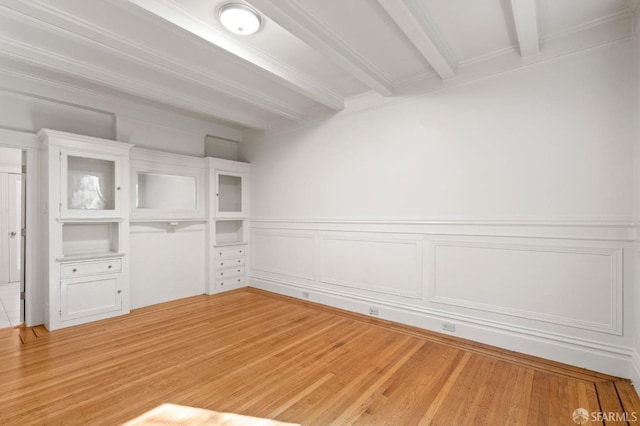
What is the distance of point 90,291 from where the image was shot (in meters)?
3.66

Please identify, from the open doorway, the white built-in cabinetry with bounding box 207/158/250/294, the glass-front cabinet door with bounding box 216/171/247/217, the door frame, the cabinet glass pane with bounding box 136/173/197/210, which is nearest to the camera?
the door frame

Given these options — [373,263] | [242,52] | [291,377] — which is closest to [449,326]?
[373,263]

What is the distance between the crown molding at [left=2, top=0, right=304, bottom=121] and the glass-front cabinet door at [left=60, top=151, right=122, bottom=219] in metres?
1.53

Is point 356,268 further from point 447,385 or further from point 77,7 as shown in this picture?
point 77,7

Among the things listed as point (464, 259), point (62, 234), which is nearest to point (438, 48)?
point (464, 259)

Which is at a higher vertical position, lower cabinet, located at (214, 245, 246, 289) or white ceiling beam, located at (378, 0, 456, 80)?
white ceiling beam, located at (378, 0, 456, 80)

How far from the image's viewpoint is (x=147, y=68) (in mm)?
3184

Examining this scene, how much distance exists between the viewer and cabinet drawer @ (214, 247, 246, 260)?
5.05 metres

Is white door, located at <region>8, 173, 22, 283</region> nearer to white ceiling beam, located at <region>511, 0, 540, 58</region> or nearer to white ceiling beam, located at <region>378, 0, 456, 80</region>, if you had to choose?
white ceiling beam, located at <region>378, 0, 456, 80</region>

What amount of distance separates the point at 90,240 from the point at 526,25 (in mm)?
5184

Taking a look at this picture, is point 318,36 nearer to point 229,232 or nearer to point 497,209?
point 497,209

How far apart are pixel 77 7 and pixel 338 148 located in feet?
9.61

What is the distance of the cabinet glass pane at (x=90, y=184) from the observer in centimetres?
361

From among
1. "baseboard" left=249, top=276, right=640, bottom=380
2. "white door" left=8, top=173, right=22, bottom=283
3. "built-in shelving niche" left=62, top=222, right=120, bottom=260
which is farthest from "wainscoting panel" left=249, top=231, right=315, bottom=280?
"white door" left=8, top=173, right=22, bottom=283
